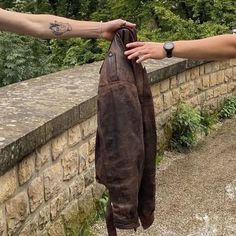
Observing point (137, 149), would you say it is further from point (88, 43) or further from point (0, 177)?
point (88, 43)

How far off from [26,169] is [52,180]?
0.43 metres

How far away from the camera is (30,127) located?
307cm

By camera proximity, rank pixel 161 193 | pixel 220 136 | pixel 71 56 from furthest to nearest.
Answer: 1. pixel 71 56
2. pixel 220 136
3. pixel 161 193

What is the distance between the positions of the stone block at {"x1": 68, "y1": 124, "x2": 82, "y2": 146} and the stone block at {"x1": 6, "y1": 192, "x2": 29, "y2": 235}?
0.73 m

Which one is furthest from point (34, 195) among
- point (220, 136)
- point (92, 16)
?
point (92, 16)

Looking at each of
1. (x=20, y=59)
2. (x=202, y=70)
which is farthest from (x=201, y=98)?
(x=20, y=59)

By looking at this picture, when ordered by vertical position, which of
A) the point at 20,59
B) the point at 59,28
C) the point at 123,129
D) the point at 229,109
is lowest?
the point at 229,109

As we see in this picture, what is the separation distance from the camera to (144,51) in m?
2.55

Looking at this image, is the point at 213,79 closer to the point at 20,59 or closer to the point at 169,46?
the point at 20,59

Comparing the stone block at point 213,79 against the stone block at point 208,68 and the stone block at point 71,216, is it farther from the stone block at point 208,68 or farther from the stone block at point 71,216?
the stone block at point 71,216

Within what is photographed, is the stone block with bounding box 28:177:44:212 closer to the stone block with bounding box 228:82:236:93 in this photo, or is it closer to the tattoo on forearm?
the tattoo on forearm

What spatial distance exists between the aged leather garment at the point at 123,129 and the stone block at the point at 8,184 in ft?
1.54

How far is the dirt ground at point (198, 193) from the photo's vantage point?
4102mm

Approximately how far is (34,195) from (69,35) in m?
0.94
